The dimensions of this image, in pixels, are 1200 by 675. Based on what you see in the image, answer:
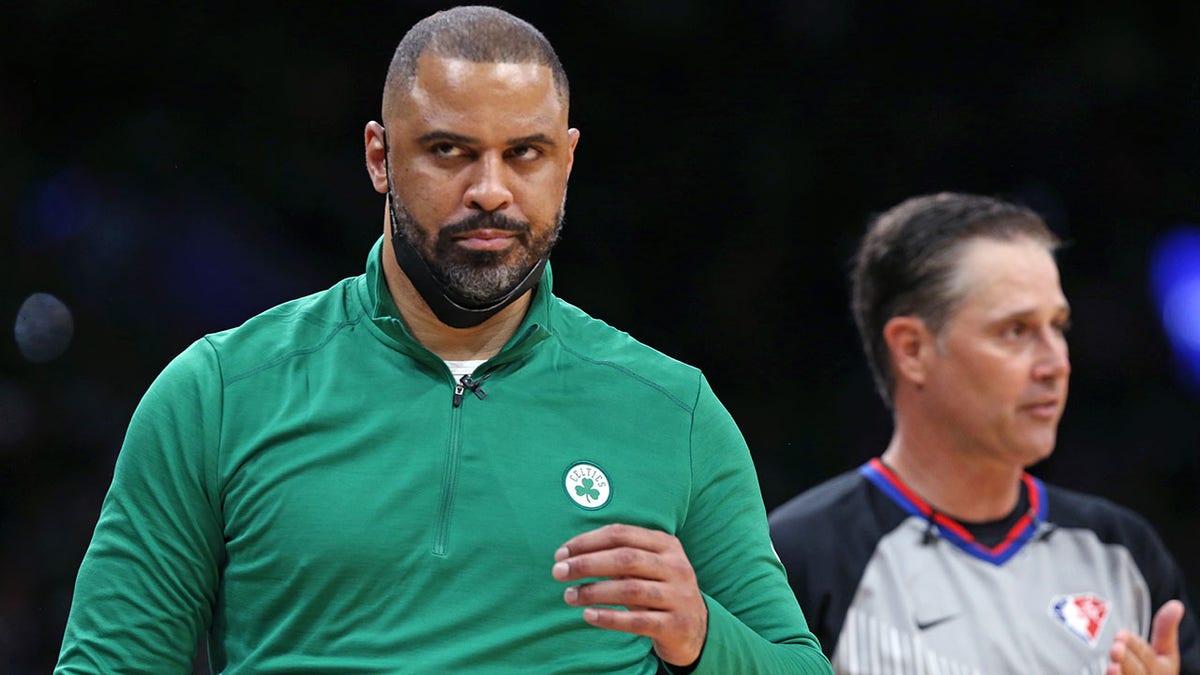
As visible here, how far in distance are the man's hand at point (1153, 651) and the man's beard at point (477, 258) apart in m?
1.62

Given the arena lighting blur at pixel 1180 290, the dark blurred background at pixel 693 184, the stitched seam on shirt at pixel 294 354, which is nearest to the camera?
the stitched seam on shirt at pixel 294 354

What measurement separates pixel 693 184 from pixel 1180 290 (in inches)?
76.5

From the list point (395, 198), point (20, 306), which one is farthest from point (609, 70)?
point (395, 198)

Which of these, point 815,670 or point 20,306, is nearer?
point 815,670

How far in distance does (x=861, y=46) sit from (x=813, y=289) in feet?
3.31

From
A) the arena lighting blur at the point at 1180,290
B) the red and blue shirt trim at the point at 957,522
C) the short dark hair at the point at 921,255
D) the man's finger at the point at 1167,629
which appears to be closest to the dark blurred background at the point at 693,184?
the arena lighting blur at the point at 1180,290

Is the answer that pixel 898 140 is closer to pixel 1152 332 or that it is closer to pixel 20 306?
pixel 1152 332

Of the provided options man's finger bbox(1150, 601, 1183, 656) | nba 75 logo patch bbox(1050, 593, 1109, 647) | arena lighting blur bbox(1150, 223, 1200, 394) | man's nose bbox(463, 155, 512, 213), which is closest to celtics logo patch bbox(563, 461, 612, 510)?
man's nose bbox(463, 155, 512, 213)

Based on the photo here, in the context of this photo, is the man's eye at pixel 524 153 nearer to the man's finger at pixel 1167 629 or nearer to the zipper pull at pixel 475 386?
the zipper pull at pixel 475 386

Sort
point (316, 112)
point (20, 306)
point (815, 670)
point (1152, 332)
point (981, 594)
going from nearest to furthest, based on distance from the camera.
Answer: point (815, 670), point (981, 594), point (20, 306), point (316, 112), point (1152, 332)

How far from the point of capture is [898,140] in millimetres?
6156

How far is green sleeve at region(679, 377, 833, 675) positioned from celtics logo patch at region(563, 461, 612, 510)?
0.16 metres

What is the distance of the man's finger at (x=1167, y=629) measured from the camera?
10.5 ft

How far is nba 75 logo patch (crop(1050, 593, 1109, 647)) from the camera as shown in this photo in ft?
11.4
